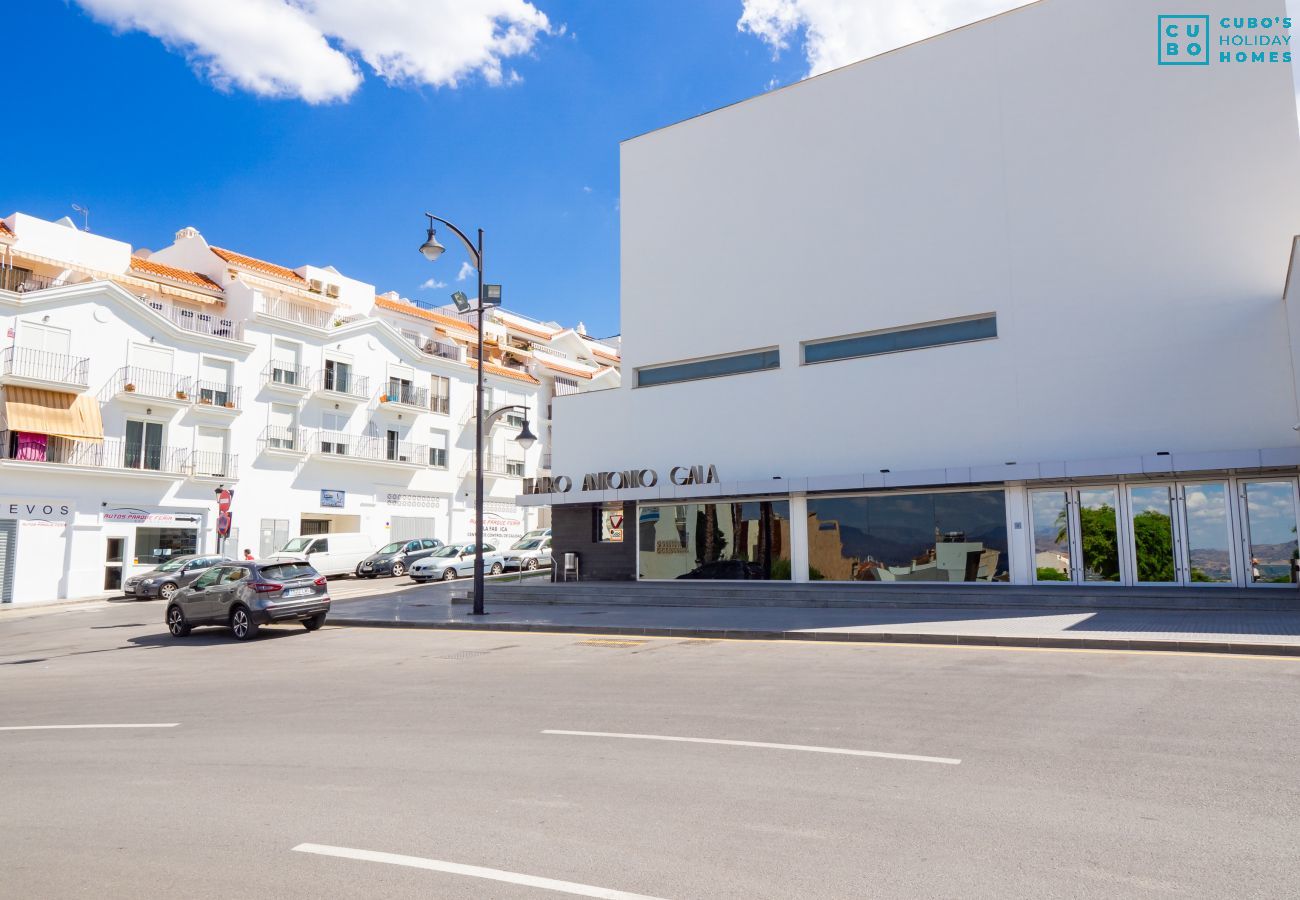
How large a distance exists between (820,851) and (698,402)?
835 inches

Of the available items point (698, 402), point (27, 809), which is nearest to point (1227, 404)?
point (698, 402)

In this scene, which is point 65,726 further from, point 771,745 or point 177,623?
point 177,623

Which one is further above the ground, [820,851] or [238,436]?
[238,436]

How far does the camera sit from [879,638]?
13719mm

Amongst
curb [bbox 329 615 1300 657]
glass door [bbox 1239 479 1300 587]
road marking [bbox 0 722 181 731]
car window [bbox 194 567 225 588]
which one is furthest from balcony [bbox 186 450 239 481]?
glass door [bbox 1239 479 1300 587]

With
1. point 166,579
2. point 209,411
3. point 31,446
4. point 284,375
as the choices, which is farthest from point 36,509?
point 284,375

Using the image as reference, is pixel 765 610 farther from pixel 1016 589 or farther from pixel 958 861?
pixel 958 861

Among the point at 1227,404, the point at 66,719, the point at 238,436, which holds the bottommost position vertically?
the point at 66,719

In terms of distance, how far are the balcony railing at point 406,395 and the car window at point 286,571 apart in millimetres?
28986

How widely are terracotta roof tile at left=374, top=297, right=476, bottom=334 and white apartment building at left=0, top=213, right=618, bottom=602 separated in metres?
0.28

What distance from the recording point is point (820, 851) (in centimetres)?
454

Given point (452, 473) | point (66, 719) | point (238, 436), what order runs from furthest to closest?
1. point (452, 473)
2. point (238, 436)
3. point (66, 719)

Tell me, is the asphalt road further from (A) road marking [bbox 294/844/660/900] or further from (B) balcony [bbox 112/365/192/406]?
(B) balcony [bbox 112/365/192/406]

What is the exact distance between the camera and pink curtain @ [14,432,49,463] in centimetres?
3206
